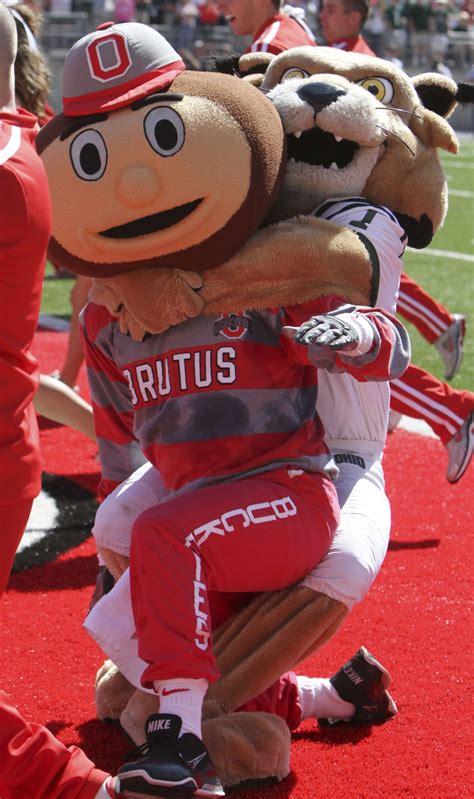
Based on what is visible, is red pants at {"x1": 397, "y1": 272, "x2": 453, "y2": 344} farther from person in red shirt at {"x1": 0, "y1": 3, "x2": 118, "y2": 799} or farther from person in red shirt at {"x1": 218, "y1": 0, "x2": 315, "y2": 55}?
person in red shirt at {"x1": 0, "y1": 3, "x2": 118, "y2": 799}

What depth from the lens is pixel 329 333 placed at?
8.23 ft

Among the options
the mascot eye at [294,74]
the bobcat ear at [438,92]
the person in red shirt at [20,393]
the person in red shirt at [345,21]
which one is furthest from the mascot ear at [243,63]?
the person in red shirt at [345,21]

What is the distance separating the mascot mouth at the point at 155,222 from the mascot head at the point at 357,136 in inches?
12.5

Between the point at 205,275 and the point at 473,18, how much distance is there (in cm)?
3903

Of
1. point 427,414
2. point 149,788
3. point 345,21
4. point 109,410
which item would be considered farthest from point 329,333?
point 345,21

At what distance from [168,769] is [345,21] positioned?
5979mm

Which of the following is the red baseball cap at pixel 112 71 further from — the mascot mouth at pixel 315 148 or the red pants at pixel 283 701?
the red pants at pixel 283 701

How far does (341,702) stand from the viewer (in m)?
3.14

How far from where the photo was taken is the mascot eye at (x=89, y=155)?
2.83 meters

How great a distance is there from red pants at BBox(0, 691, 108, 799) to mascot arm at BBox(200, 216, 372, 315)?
108cm

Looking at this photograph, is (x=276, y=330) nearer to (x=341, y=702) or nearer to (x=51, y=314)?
(x=341, y=702)

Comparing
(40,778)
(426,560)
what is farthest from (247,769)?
(426,560)

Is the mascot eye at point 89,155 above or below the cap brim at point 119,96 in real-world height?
below

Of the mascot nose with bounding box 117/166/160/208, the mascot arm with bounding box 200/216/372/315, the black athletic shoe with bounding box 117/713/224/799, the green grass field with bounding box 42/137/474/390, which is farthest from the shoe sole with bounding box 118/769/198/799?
the green grass field with bounding box 42/137/474/390
